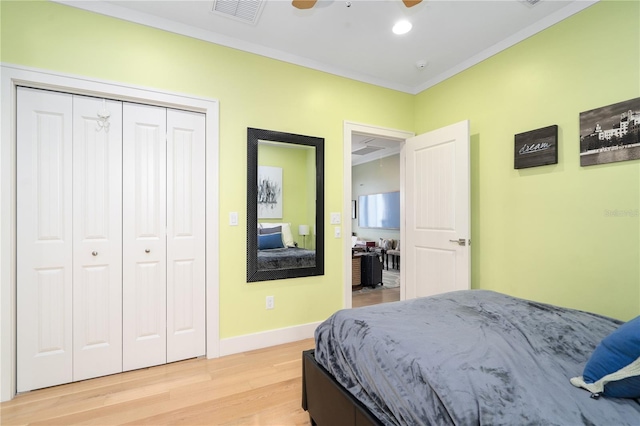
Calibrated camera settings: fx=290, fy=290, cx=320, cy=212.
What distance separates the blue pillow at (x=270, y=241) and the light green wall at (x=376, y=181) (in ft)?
14.3

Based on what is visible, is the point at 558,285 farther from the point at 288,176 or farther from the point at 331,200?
the point at 288,176

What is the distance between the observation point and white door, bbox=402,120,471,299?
277 cm

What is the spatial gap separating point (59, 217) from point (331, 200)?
2259 millimetres

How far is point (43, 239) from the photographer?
2.08 m

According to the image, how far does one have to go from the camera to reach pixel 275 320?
2807mm

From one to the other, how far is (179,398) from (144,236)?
1237 millimetres

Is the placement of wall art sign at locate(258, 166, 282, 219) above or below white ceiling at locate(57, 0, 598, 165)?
below

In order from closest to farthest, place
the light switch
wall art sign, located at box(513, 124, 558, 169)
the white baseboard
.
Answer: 1. wall art sign, located at box(513, 124, 558, 169)
2. the white baseboard
3. the light switch

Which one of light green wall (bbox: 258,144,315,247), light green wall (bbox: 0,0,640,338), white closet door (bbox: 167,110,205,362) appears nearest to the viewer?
light green wall (bbox: 0,0,640,338)

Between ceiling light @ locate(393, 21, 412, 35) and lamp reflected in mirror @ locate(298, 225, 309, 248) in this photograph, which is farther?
lamp reflected in mirror @ locate(298, 225, 309, 248)

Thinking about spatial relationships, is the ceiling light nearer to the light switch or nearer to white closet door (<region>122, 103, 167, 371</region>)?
the light switch

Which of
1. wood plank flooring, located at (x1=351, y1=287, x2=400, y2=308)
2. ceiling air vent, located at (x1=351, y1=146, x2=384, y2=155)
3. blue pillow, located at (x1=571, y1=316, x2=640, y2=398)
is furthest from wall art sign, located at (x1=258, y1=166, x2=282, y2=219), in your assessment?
ceiling air vent, located at (x1=351, y1=146, x2=384, y2=155)

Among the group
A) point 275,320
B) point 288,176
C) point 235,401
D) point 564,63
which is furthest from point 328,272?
point 564,63

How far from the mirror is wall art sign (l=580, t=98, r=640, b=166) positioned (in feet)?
7.00
